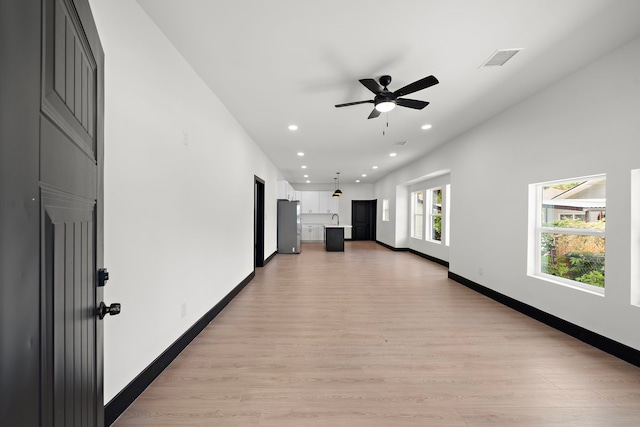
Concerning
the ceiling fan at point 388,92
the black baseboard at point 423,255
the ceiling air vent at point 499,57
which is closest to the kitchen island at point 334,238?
the black baseboard at point 423,255

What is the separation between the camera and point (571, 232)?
10.3 feet

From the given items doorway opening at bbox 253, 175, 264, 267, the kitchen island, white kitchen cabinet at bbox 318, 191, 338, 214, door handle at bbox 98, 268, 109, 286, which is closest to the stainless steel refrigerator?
the kitchen island

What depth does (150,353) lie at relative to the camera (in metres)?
2.07

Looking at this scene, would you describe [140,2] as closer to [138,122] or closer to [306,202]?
[138,122]

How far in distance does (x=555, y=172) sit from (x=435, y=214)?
169 inches

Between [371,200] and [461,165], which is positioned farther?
[371,200]

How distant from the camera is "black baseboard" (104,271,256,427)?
65.9 inches

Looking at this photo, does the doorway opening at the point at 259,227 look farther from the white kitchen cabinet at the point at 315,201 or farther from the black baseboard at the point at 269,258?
the white kitchen cabinet at the point at 315,201

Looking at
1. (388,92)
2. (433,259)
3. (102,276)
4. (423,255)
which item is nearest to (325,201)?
(423,255)

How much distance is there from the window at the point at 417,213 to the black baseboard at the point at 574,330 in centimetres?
424

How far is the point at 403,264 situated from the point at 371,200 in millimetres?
6057

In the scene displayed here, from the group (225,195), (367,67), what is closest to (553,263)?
(367,67)

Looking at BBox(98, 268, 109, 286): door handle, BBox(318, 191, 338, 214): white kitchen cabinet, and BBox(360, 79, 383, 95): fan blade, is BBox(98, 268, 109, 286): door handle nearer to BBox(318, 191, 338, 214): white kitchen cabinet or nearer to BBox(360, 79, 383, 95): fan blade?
BBox(360, 79, 383, 95): fan blade

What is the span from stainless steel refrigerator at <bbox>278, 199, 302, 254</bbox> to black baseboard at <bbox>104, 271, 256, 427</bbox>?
17.4 feet
